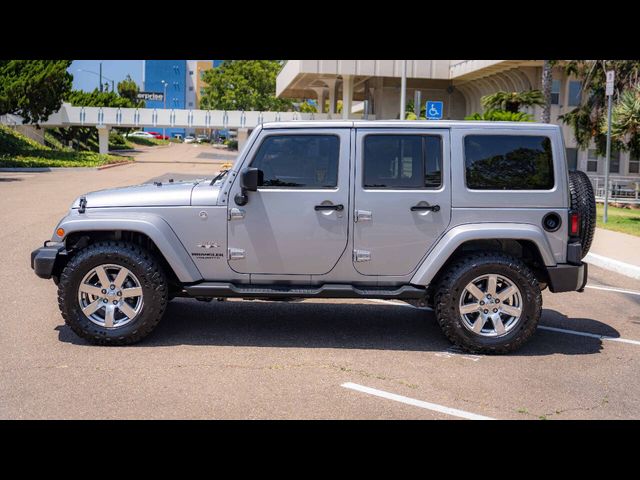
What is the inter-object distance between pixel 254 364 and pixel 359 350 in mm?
1035

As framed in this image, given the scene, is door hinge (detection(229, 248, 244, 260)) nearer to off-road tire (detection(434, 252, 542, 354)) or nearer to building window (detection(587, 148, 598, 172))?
off-road tire (detection(434, 252, 542, 354))

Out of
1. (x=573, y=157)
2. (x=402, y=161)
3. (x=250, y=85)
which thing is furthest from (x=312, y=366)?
(x=250, y=85)

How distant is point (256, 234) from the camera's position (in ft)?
22.5

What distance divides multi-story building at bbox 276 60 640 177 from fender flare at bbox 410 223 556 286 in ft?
67.6

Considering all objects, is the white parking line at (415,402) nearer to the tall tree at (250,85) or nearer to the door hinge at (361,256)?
the door hinge at (361,256)

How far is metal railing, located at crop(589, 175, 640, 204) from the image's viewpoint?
28.3 meters

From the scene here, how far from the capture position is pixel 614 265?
1184 cm

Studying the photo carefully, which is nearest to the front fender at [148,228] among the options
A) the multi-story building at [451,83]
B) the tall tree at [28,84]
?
the multi-story building at [451,83]

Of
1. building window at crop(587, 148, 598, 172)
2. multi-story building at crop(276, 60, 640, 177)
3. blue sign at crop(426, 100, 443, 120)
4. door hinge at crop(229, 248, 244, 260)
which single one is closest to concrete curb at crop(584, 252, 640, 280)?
door hinge at crop(229, 248, 244, 260)

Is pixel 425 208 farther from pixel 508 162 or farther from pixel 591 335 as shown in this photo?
pixel 591 335

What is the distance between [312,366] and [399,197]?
168 centimetres

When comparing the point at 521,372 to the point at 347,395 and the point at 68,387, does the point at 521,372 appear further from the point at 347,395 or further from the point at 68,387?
the point at 68,387
